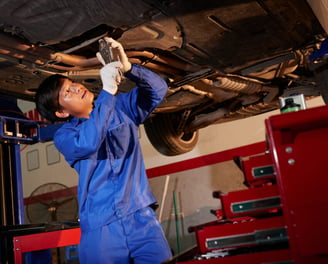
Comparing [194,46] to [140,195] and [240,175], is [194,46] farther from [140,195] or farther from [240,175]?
[240,175]

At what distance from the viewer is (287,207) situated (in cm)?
117

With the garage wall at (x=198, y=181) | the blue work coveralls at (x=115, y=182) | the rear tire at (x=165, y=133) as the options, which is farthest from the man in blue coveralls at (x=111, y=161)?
the garage wall at (x=198, y=181)

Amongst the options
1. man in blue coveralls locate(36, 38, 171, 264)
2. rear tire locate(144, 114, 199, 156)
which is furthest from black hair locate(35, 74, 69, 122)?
rear tire locate(144, 114, 199, 156)

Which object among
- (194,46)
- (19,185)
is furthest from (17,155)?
(194,46)

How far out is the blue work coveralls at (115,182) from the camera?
5.27 ft

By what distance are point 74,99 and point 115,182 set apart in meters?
0.47

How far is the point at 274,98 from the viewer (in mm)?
3541

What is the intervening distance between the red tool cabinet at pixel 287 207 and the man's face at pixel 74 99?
887mm

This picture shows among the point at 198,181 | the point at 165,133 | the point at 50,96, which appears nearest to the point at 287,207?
the point at 50,96

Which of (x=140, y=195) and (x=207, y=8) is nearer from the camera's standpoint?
(x=140, y=195)

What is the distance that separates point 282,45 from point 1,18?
1.75 metres

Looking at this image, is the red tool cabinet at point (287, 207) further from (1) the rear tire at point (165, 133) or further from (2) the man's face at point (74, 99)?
(1) the rear tire at point (165, 133)

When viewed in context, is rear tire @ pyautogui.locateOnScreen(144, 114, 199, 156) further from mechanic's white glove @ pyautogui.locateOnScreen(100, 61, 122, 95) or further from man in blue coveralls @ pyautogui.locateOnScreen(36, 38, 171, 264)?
mechanic's white glove @ pyautogui.locateOnScreen(100, 61, 122, 95)

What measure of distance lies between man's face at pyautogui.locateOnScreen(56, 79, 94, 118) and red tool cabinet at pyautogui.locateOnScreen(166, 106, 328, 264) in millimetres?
887
